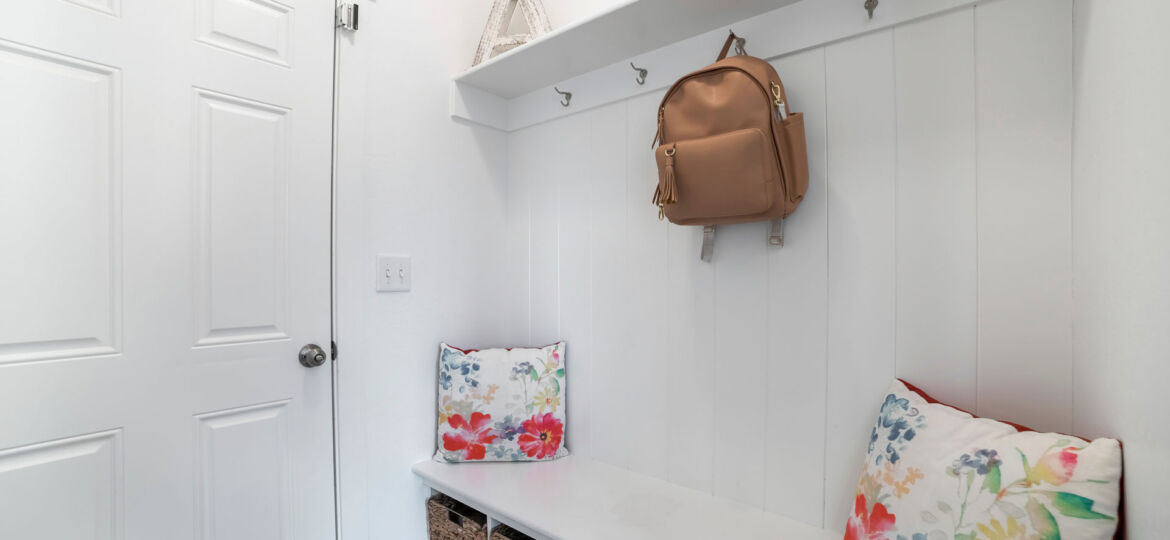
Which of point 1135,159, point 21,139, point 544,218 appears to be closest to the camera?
point 1135,159

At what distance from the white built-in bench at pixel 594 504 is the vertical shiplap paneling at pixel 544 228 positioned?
452mm

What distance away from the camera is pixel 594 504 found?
126cm

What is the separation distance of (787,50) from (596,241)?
2.39 feet

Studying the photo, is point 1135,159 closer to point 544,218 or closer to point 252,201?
point 544,218

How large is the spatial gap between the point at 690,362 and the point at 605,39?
908mm

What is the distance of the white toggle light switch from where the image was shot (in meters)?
1.48

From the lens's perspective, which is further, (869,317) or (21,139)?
(869,317)

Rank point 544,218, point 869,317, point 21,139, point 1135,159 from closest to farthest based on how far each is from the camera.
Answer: point 1135,159 < point 21,139 < point 869,317 < point 544,218

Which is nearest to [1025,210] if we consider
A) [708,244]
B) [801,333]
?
[801,333]

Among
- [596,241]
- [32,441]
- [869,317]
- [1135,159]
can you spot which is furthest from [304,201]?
[1135,159]

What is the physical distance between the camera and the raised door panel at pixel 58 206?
3.10 feet

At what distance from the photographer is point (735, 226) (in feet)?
4.17

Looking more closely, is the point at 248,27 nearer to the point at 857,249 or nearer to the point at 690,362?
the point at 690,362

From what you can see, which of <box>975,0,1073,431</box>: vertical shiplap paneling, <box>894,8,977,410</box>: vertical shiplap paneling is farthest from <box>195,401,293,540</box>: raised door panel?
<box>975,0,1073,431</box>: vertical shiplap paneling
